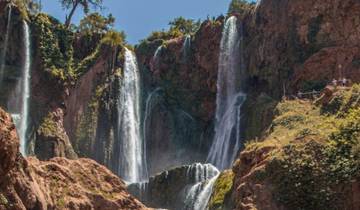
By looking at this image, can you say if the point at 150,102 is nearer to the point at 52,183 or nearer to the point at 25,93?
the point at 25,93

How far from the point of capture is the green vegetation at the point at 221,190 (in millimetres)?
27458

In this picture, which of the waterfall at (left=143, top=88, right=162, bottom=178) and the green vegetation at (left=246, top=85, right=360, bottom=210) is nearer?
the green vegetation at (left=246, top=85, right=360, bottom=210)

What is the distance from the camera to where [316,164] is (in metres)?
23.0

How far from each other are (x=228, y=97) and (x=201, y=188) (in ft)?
42.5

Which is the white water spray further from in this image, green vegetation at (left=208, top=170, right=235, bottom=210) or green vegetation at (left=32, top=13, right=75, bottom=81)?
green vegetation at (left=208, top=170, right=235, bottom=210)

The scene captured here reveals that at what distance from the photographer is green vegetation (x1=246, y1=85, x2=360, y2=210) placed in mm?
21969

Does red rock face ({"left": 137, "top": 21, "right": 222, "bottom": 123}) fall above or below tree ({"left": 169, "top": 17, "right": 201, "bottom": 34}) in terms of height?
below

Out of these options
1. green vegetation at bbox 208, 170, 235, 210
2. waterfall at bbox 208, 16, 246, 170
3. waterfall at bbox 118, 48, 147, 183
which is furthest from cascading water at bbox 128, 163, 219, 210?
waterfall at bbox 118, 48, 147, 183

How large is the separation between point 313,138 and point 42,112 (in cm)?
2442

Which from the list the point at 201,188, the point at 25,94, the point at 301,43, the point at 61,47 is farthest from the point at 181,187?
the point at 61,47

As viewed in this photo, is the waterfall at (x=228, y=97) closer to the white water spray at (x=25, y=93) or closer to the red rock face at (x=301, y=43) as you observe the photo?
the red rock face at (x=301, y=43)

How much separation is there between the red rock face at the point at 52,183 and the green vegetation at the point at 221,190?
7.56 metres

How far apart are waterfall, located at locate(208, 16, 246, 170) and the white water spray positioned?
40.0ft

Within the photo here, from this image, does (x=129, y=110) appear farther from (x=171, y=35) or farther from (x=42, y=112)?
(x=171, y=35)
